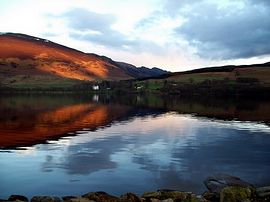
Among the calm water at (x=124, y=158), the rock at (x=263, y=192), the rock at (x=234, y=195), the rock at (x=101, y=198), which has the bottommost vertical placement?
the calm water at (x=124, y=158)

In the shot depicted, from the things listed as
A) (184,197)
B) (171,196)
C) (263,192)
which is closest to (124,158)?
(171,196)

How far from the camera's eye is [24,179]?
2847 centimetres

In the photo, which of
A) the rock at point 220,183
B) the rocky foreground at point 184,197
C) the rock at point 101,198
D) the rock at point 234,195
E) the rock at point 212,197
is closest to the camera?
the rock at point 234,195

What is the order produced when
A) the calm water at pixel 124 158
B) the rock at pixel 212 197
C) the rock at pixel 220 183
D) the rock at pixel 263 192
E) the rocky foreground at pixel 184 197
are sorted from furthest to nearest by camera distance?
1. the calm water at pixel 124 158
2. the rock at pixel 220 183
3. the rock at pixel 263 192
4. the rock at pixel 212 197
5. the rocky foreground at pixel 184 197

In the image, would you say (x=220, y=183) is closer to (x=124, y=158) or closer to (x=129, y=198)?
(x=129, y=198)

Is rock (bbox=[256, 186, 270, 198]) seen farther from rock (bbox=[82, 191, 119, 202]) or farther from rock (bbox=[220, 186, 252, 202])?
rock (bbox=[82, 191, 119, 202])

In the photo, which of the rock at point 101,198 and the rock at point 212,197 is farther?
the rock at point 212,197

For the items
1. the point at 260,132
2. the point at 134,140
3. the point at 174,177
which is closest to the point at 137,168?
the point at 174,177

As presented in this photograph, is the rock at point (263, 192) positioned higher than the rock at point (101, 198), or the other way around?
the rock at point (263, 192)

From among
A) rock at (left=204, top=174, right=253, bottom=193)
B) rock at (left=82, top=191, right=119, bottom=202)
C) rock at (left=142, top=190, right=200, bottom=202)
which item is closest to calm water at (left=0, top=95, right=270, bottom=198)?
rock at (left=204, top=174, right=253, bottom=193)

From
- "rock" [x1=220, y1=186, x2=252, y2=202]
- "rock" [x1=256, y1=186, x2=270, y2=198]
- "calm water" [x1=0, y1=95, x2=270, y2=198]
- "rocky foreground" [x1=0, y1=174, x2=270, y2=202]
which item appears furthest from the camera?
"calm water" [x1=0, y1=95, x2=270, y2=198]

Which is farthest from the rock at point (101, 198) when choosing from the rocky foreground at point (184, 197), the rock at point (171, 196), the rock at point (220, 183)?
the rock at point (220, 183)

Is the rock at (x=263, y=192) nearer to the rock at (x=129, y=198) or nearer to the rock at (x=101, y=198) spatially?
the rock at (x=129, y=198)

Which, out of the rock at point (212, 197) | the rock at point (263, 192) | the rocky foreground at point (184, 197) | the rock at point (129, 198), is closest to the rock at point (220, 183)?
the rock at point (263, 192)
